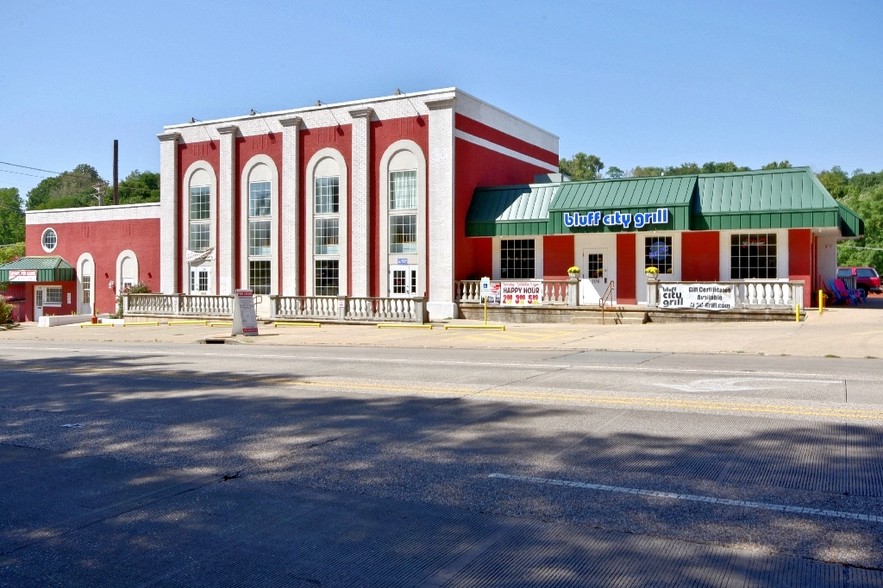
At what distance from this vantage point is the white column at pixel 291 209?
121ft

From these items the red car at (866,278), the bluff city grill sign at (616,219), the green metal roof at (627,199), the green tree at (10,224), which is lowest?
the red car at (866,278)

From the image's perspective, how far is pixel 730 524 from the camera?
5281 millimetres

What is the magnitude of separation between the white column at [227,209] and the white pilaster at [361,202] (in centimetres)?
715

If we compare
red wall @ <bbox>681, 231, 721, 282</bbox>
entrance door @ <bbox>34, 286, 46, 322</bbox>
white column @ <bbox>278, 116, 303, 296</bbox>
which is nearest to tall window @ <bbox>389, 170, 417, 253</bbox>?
white column @ <bbox>278, 116, 303, 296</bbox>

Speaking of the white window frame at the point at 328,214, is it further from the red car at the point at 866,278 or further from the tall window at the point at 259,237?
the red car at the point at 866,278

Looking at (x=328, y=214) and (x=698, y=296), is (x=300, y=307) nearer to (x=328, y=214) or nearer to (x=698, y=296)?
(x=328, y=214)

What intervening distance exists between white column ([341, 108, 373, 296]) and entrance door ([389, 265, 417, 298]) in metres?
1.13

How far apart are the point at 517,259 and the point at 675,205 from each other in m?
7.42

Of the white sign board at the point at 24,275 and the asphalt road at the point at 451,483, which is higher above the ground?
the white sign board at the point at 24,275

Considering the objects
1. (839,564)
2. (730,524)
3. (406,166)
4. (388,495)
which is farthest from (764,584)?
(406,166)

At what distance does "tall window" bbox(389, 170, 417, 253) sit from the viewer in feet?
112

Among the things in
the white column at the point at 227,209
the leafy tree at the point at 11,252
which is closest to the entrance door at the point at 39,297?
the white column at the point at 227,209

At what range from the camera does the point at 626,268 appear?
3161cm

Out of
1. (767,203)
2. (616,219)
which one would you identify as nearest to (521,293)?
(616,219)
